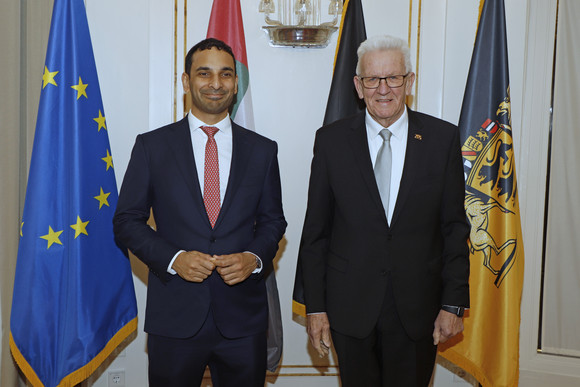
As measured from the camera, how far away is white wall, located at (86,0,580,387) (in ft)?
10.6

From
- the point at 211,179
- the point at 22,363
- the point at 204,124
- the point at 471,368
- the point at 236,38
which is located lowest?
the point at 471,368

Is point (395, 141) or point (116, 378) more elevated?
point (395, 141)

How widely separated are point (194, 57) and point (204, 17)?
0.99 metres

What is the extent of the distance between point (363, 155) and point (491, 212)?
112 centimetres

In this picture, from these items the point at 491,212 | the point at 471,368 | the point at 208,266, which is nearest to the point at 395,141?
the point at 208,266

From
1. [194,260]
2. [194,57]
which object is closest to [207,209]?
[194,260]

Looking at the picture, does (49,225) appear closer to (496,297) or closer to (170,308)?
(170,308)

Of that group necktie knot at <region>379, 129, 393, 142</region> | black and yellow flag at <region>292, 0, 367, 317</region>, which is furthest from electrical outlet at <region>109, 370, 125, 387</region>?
necktie knot at <region>379, 129, 393, 142</region>

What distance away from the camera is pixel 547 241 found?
344cm

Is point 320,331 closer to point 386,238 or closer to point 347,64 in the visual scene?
point 386,238

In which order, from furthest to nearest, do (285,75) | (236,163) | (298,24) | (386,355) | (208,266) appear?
(285,75) → (298,24) → (236,163) → (386,355) → (208,266)

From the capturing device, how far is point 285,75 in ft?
11.0

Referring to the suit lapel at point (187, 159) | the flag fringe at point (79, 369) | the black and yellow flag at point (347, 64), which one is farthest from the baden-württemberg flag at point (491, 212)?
the flag fringe at point (79, 369)

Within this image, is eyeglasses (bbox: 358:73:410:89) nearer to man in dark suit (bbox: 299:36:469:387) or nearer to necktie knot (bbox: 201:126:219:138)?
man in dark suit (bbox: 299:36:469:387)
